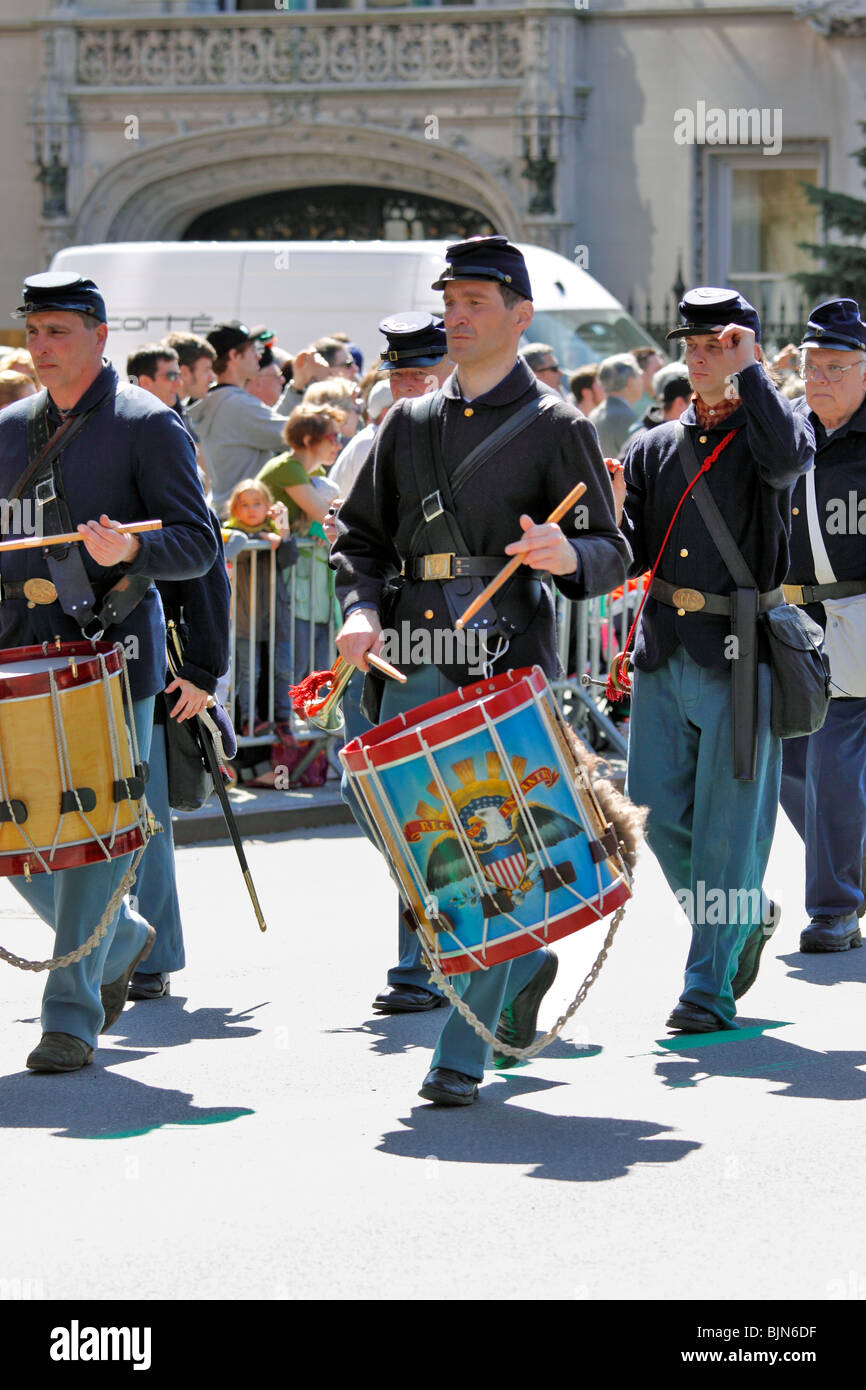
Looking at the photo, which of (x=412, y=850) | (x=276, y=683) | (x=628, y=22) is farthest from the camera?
(x=628, y=22)

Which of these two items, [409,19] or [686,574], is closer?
[686,574]

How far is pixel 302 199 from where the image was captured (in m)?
28.4

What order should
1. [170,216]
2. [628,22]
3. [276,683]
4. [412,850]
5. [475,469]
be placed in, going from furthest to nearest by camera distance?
[170,216] → [628,22] → [276,683] → [475,469] → [412,850]

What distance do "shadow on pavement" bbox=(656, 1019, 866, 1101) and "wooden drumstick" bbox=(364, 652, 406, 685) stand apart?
1318 mm

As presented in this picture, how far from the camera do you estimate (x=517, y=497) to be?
5.68 m

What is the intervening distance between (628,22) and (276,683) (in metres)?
17.3

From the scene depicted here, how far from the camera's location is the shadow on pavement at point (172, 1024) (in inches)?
255

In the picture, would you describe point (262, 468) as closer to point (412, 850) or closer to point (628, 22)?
point (412, 850)

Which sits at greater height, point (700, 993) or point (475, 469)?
point (475, 469)

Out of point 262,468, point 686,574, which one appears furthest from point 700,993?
point 262,468

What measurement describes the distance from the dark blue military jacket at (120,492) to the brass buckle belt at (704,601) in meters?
1.37

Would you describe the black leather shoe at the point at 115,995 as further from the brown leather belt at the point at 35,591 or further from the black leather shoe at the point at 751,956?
the black leather shoe at the point at 751,956

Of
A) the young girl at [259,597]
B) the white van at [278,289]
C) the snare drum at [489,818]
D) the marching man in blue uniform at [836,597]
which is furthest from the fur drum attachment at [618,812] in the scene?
the white van at [278,289]
